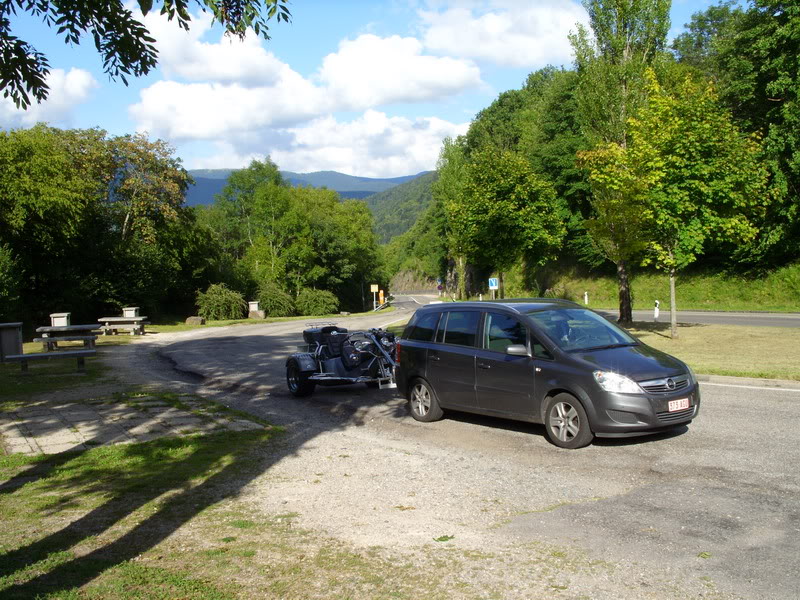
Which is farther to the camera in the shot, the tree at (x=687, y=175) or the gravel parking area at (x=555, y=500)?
the tree at (x=687, y=175)

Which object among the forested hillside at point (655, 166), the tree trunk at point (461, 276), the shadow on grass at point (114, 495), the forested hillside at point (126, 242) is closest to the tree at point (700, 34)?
the forested hillside at point (655, 166)

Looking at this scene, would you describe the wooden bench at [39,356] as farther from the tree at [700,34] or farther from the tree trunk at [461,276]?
the tree at [700,34]

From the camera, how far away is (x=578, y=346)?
8438 millimetres

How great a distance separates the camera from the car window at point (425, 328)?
10.1 meters

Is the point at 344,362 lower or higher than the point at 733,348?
higher

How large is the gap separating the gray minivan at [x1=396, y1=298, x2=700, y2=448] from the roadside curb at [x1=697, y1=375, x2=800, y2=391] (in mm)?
4234

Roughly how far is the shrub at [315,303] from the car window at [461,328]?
190ft

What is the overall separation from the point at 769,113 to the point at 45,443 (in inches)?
1403

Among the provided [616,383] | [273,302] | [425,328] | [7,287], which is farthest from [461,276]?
[616,383]

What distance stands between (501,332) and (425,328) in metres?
1.57

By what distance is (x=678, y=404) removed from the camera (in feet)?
25.4

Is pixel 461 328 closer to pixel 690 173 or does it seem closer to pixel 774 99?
pixel 690 173

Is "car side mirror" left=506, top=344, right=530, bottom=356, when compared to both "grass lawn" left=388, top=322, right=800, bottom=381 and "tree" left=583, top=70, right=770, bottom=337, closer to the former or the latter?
"grass lawn" left=388, top=322, right=800, bottom=381

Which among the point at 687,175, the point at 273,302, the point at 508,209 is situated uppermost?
the point at 508,209
